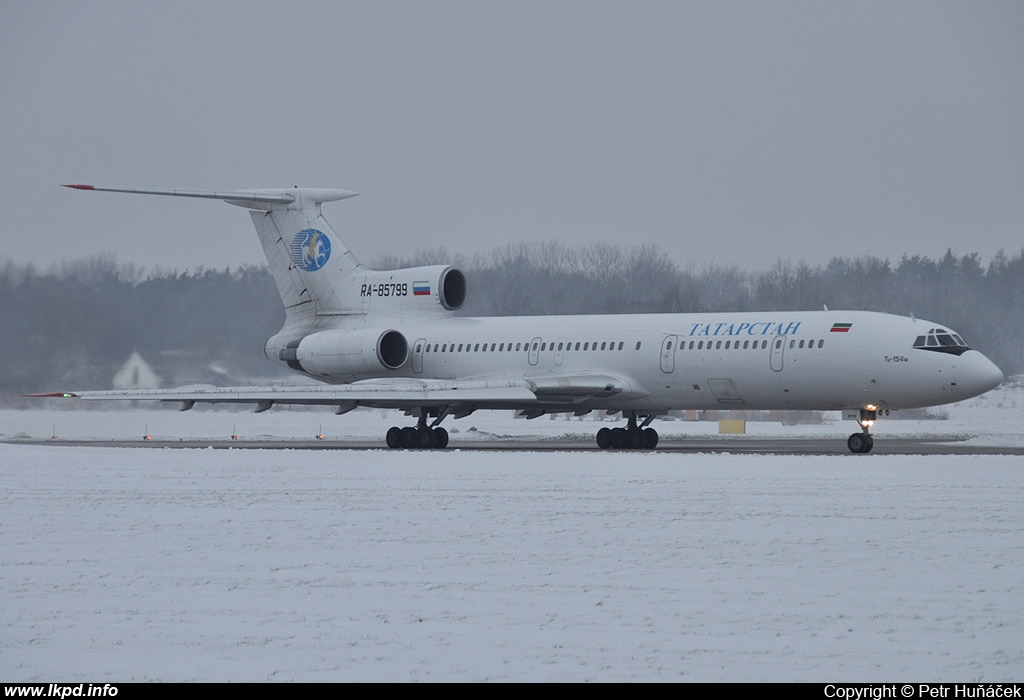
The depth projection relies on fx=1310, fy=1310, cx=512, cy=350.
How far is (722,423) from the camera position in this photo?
136 feet

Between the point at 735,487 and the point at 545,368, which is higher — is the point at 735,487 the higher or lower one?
the lower one

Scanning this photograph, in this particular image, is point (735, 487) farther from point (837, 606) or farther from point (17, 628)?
point (17, 628)

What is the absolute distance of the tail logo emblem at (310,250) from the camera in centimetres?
3475

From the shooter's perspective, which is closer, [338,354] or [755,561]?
[755,561]

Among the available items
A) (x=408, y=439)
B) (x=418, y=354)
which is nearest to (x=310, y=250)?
(x=418, y=354)

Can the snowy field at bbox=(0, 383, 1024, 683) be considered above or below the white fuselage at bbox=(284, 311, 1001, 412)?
below

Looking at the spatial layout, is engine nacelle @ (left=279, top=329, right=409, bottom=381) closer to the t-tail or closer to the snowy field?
the t-tail

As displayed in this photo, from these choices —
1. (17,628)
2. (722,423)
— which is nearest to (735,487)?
(17,628)

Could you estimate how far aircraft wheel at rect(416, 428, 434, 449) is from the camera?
30.7 meters

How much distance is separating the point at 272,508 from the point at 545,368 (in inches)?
641

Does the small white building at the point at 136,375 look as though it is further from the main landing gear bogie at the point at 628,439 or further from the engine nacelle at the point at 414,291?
the main landing gear bogie at the point at 628,439

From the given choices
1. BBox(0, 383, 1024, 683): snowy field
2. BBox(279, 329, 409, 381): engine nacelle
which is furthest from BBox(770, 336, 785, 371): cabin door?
BBox(279, 329, 409, 381): engine nacelle

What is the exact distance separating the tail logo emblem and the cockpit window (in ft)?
52.2

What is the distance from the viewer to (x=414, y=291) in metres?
34.0
